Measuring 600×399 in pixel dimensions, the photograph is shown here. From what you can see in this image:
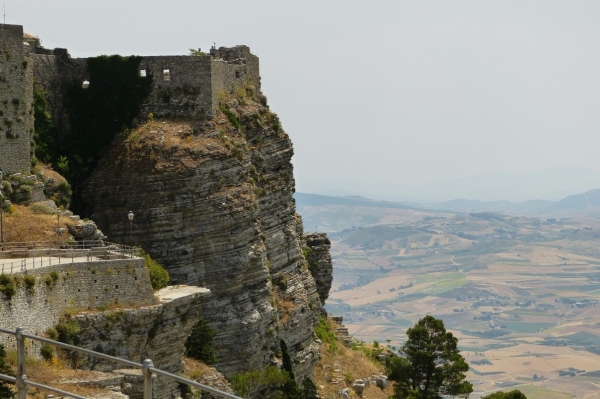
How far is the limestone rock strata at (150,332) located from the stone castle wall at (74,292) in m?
0.68

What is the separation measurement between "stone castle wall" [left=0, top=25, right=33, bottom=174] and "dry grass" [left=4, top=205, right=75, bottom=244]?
3694mm

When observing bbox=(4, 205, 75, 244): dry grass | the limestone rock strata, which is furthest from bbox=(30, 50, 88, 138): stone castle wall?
the limestone rock strata

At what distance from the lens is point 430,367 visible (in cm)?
6838

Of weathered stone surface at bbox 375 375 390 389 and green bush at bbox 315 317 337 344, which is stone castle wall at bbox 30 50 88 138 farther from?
weathered stone surface at bbox 375 375 390 389

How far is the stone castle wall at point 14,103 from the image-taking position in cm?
5653

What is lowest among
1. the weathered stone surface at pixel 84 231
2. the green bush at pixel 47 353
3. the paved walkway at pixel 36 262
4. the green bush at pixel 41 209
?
the green bush at pixel 47 353

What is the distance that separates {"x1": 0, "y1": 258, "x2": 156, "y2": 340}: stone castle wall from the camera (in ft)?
138

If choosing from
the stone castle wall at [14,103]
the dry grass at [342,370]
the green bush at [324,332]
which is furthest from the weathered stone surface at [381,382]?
the stone castle wall at [14,103]

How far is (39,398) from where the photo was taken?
36.4 meters

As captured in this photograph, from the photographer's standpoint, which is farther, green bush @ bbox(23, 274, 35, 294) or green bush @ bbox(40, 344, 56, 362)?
green bush @ bbox(23, 274, 35, 294)

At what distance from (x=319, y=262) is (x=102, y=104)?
28380mm

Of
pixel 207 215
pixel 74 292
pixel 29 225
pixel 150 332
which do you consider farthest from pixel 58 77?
pixel 74 292

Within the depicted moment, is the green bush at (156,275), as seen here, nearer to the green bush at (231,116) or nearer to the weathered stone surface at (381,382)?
the green bush at (231,116)

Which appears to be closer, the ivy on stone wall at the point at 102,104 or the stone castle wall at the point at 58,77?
the stone castle wall at the point at 58,77
